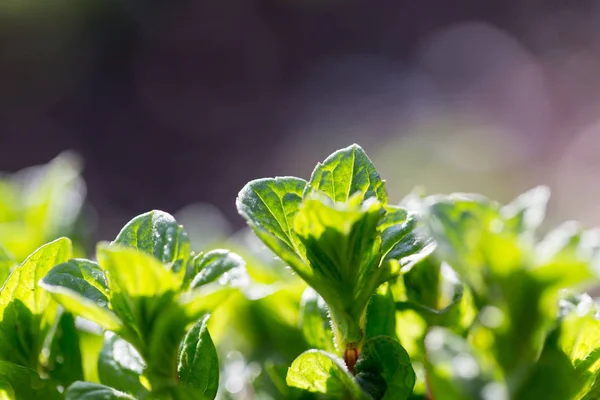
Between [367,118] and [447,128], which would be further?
[367,118]

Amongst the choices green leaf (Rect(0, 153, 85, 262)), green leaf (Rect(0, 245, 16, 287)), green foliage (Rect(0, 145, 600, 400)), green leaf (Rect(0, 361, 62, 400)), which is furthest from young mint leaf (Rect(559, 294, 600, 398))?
green leaf (Rect(0, 153, 85, 262))

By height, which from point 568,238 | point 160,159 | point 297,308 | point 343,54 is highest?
point 343,54

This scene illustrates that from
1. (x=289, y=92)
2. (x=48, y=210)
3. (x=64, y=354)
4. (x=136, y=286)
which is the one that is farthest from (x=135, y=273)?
(x=289, y=92)

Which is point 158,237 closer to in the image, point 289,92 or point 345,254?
point 345,254

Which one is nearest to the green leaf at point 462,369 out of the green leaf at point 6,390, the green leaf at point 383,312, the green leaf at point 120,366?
the green leaf at point 383,312

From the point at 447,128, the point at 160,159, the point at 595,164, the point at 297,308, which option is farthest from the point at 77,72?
the point at 297,308

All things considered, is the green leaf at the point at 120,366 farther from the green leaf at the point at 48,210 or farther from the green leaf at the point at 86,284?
the green leaf at the point at 48,210

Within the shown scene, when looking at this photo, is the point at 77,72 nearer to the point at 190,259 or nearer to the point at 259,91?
the point at 259,91

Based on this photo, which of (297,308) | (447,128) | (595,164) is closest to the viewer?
(297,308)
